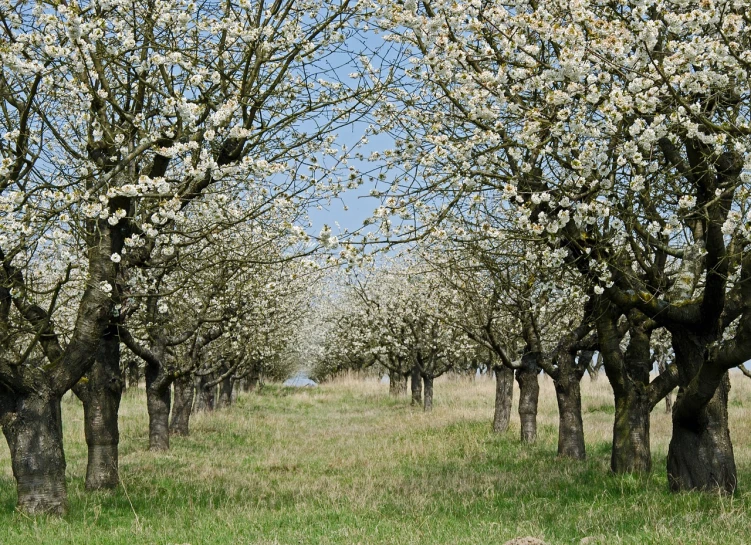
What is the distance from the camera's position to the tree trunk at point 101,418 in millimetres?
12094

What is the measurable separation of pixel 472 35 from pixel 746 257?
404 cm

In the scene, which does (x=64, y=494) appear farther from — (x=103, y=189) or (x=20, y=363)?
(x=103, y=189)

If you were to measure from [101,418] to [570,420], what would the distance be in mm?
9505

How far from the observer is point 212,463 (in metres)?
16.1

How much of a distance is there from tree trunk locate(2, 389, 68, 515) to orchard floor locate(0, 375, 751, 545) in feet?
0.98

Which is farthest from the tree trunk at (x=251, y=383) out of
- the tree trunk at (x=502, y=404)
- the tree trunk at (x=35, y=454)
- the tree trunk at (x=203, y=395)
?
the tree trunk at (x=35, y=454)

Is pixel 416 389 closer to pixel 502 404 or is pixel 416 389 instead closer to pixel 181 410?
pixel 502 404

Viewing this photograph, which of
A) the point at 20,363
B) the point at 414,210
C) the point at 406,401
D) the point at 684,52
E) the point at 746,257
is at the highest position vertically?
the point at 684,52

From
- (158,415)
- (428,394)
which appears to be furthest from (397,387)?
(158,415)

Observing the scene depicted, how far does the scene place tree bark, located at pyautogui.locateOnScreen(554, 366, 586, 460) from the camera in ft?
51.0

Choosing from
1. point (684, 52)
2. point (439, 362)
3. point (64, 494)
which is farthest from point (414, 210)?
point (439, 362)

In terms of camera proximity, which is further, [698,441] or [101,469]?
[101,469]

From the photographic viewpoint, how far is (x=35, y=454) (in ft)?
31.2

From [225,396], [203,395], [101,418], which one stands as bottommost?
[225,396]
